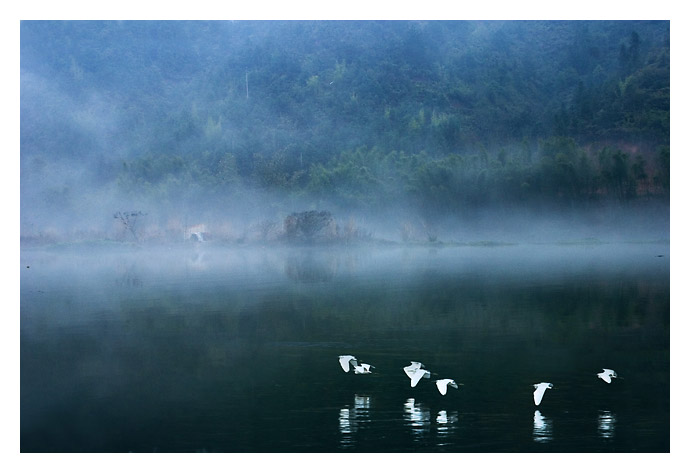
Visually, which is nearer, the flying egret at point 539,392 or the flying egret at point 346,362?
the flying egret at point 539,392

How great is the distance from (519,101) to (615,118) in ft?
13.7

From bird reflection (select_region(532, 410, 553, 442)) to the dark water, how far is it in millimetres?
17

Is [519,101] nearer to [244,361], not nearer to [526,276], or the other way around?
[526,276]

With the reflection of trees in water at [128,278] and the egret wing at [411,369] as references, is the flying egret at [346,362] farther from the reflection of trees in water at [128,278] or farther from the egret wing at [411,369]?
the reflection of trees in water at [128,278]

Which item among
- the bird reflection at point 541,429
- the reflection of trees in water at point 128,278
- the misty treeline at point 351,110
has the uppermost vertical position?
the misty treeline at point 351,110

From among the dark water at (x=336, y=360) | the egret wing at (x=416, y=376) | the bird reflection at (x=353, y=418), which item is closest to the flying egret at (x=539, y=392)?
the dark water at (x=336, y=360)

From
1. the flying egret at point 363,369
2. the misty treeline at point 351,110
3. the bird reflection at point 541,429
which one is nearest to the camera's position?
the bird reflection at point 541,429

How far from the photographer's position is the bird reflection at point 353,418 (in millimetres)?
6160

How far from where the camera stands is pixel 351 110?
25.8 metres

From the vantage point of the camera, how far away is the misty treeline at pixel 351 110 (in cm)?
1967

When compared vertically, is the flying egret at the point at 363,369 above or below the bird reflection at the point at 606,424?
above

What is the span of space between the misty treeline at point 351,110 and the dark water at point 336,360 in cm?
441

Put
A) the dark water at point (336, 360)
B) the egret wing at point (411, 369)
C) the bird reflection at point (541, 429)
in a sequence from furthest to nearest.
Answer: the egret wing at point (411, 369), the dark water at point (336, 360), the bird reflection at point (541, 429)
